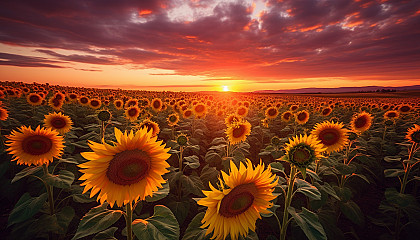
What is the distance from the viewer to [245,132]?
5508mm

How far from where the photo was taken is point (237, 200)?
69.8 inches

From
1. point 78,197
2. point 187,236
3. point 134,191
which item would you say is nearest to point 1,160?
point 78,197

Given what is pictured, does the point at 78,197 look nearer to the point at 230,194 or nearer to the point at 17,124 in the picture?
the point at 230,194

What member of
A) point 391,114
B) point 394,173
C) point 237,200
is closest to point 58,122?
point 237,200

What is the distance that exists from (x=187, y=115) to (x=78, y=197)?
6.29 meters

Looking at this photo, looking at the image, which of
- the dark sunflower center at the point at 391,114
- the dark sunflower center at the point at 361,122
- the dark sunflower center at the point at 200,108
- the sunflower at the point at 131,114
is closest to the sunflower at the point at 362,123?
the dark sunflower center at the point at 361,122

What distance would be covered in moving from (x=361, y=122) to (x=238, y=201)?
5364mm

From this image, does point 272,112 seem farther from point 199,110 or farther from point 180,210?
point 180,210

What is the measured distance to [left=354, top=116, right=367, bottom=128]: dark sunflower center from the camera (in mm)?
Result: 5379

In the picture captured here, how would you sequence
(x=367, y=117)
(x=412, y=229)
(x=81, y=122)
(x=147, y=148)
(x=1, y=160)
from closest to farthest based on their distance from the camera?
(x=147, y=148) → (x=412, y=229) → (x=1, y=160) → (x=367, y=117) → (x=81, y=122)

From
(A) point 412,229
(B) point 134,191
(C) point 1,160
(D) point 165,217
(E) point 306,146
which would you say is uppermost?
(E) point 306,146

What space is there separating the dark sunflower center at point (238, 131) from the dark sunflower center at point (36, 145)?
154 inches

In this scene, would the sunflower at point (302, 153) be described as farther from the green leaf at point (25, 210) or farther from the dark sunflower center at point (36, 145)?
the dark sunflower center at point (36, 145)

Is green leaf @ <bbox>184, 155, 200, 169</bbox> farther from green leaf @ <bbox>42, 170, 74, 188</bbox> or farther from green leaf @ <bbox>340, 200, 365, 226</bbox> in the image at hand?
green leaf @ <bbox>340, 200, 365, 226</bbox>
